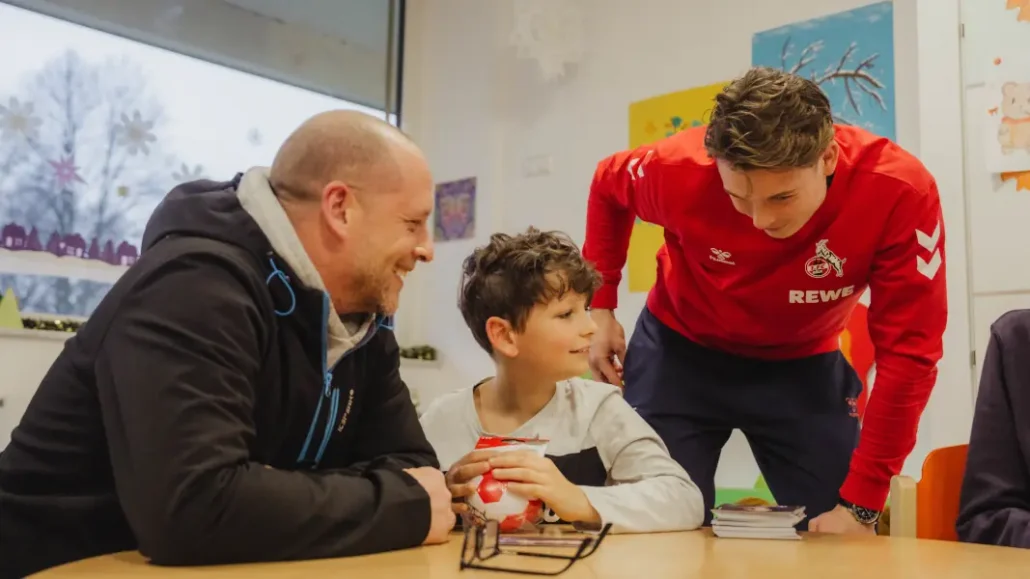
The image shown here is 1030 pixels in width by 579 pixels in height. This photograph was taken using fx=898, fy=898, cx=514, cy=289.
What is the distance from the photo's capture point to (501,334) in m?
1.71

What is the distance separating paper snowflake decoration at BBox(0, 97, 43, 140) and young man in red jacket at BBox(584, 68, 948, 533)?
80.6 inches

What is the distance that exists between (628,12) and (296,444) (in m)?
2.94

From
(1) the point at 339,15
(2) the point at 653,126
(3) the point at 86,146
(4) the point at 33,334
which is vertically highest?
(1) the point at 339,15

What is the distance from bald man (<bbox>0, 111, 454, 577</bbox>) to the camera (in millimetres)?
914

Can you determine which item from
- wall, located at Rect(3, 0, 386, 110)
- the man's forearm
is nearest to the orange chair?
the man's forearm

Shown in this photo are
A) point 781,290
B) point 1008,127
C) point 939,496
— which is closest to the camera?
point 939,496

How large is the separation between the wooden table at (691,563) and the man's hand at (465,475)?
0.23 ft

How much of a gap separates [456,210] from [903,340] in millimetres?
2714

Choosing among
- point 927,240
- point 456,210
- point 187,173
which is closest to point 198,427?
point 927,240

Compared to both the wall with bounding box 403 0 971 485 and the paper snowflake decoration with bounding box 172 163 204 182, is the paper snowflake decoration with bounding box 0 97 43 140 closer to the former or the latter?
the paper snowflake decoration with bounding box 172 163 204 182

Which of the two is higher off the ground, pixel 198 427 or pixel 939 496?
pixel 198 427

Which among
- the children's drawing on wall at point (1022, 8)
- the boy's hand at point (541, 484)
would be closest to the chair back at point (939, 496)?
the boy's hand at point (541, 484)

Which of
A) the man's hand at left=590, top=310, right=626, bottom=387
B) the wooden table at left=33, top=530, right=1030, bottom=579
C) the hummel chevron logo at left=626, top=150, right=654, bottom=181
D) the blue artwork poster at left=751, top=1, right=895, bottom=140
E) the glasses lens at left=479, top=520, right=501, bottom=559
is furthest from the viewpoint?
the blue artwork poster at left=751, top=1, right=895, bottom=140

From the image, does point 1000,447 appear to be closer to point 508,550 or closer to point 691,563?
point 691,563
